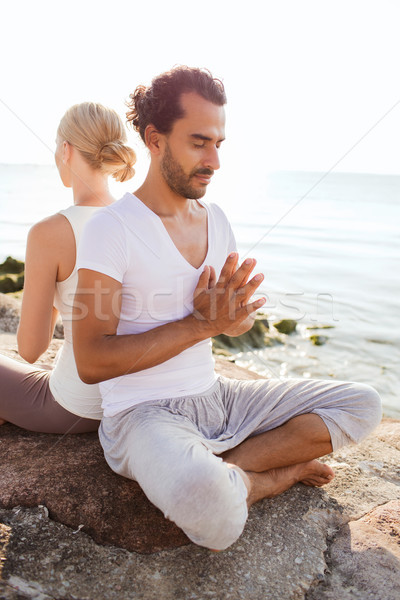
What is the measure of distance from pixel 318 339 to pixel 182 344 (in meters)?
5.60

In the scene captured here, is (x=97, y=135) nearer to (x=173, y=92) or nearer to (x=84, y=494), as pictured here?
(x=173, y=92)

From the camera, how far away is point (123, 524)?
2.19 m

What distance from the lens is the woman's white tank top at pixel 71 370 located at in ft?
8.54

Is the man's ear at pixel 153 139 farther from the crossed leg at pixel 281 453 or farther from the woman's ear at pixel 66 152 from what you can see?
the crossed leg at pixel 281 453

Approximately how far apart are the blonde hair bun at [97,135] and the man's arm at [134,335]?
0.81 meters

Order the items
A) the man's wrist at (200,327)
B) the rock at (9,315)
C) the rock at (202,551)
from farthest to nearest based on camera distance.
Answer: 1. the rock at (9,315)
2. the man's wrist at (200,327)
3. the rock at (202,551)

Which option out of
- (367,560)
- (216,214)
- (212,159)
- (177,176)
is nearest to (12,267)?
(216,214)

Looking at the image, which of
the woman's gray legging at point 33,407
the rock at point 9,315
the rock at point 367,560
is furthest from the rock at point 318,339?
the woman's gray legging at point 33,407

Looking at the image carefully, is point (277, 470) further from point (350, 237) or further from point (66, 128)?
point (350, 237)

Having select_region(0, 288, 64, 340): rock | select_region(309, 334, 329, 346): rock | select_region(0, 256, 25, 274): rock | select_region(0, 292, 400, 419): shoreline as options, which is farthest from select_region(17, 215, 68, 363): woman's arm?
select_region(0, 256, 25, 274): rock

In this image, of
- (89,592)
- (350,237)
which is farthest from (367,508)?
(350,237)

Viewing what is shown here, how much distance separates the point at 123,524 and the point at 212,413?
0.63 meters

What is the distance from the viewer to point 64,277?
2.64 meters

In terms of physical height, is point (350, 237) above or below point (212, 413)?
above
